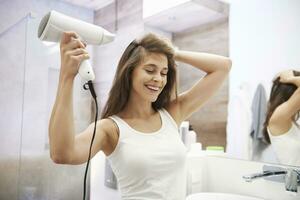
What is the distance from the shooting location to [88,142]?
0.91m

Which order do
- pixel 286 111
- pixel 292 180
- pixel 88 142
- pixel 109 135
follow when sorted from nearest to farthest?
pixel 88 142, pixel 109 135, pixel 292 180, pixel 286 111

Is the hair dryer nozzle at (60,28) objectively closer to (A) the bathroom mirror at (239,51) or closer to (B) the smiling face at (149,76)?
(B) the smiling face at (149,76)

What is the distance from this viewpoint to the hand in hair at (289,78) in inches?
51.1

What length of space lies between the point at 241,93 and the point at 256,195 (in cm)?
56

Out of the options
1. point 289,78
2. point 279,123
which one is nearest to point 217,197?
point 279,123

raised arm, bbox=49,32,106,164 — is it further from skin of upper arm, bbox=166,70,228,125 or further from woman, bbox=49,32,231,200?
skin of upper arm, bbox=166,70,228,125

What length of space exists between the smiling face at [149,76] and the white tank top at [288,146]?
0.65 meters

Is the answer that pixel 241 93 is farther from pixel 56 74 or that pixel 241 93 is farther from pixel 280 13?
pixel 56 74

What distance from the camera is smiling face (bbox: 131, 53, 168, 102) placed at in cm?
108

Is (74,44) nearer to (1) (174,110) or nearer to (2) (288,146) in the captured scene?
(1) (174,110)

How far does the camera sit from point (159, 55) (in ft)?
3.66

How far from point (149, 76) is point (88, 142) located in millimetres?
345

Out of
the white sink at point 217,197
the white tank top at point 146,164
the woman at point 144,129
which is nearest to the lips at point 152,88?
the woman at point 144,129

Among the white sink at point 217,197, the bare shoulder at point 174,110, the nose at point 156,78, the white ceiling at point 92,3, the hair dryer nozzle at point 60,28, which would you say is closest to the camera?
the hair dryer nozzle at point 60,28
